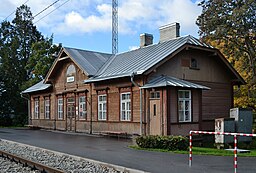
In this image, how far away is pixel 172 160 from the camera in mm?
12008

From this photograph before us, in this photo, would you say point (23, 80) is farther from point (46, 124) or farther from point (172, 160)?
point (172, 160)

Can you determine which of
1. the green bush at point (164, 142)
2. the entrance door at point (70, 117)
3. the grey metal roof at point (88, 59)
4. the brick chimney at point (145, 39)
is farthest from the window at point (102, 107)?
the green bush at point (164, 142)

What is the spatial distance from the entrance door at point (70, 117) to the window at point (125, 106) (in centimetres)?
639

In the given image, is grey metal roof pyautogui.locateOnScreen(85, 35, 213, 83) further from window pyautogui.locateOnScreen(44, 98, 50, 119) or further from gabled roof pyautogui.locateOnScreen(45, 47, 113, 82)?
window pyautogui.locateOnScreen(44, 98, 50, 119)

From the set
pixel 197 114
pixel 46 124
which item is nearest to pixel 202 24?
pixel 197 114

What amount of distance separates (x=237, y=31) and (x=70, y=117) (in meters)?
14.0

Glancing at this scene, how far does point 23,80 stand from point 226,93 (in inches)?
1232

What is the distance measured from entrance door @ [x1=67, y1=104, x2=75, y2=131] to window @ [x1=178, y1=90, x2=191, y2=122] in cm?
1029

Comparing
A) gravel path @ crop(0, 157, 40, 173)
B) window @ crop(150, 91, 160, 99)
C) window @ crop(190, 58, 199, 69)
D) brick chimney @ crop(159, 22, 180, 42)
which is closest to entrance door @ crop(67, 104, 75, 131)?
brick chimney @ crop(159, 22, 180, 42)

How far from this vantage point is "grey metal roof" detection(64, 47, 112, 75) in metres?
24.5

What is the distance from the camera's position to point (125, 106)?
2117cm

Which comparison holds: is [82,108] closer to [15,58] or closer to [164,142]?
[164,142]

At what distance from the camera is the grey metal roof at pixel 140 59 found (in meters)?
19.8

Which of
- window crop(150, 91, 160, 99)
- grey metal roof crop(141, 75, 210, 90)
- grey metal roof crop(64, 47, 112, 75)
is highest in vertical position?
grey metal roof crop(64, 47, 112, 75)
